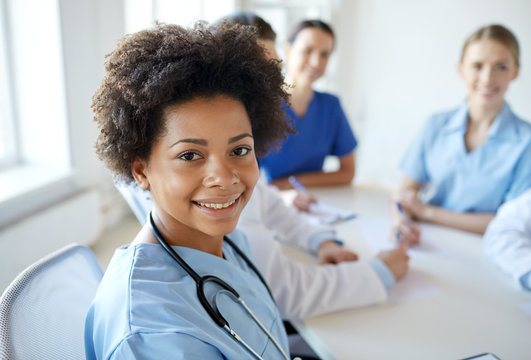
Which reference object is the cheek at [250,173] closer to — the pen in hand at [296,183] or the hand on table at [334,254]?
the hand on table at [334,254]

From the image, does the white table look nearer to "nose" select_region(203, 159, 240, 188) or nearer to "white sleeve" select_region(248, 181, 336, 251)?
"white sleeve" select_region(248, 181, 336, 251)

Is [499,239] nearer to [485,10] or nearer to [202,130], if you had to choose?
[202,130]

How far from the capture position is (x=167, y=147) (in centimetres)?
70

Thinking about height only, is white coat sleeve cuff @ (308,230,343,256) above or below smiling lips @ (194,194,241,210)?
below

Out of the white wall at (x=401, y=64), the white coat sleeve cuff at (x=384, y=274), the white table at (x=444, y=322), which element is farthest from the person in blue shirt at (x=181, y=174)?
the white wall at (x=401, y=64)

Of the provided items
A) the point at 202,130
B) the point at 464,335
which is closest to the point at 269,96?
the point at 202,130

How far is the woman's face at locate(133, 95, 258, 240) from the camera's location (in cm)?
69

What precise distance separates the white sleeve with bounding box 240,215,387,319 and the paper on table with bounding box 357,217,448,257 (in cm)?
28

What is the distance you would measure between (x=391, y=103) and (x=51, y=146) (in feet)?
8.51

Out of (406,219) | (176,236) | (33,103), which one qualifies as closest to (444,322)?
(406,219)

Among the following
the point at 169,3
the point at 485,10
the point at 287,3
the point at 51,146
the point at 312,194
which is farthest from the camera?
the point at 287,3

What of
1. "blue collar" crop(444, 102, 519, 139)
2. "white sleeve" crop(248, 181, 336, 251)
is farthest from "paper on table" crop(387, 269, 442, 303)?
"blue collar" crop(444, 102, 519, 139)

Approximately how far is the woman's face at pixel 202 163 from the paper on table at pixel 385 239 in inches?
30.7

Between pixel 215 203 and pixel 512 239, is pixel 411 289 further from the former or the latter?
pixel 215 203
